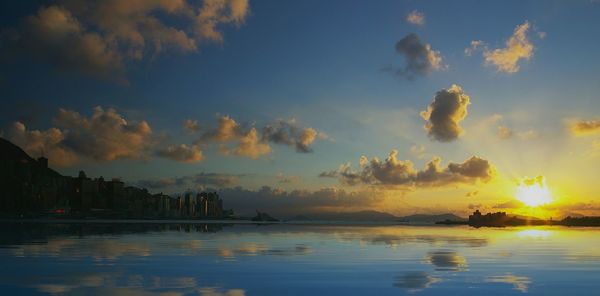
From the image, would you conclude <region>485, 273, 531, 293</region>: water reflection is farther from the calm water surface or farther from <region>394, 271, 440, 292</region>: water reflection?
<region>394, 271, 440, 292</region>: water reflection

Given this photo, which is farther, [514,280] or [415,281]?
[514,280]

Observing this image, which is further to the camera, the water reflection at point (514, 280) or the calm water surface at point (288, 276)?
the water reflection at point (514, 280)

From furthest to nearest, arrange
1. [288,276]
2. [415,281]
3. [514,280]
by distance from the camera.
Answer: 1. [288,276]
2. [514,280]
3. [415,281]

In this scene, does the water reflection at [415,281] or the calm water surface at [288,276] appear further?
the water reflection at [415,281]

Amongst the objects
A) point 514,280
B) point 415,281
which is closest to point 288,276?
point 415,281

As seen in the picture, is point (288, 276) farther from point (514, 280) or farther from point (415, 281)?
point (514, 280)

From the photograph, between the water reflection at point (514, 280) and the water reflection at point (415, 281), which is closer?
the water reflection at point (415, 281)

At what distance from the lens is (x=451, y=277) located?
116 ft

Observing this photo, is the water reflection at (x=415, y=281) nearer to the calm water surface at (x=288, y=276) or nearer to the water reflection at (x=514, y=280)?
the calm water surface at (x=288, y=276)

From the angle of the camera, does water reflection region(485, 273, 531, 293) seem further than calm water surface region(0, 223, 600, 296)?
Yes

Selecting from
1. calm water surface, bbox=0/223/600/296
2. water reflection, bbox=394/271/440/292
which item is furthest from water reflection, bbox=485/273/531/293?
water reflection, bbox=394/271/440/292

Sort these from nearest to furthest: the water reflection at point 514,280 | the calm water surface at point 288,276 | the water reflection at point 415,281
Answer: the calm water surface at point 288,276, the water reflection at point 415,281, the water reflection at point 514,280

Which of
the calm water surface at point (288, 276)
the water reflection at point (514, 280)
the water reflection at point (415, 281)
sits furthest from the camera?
the water reflection at point (514, 280)

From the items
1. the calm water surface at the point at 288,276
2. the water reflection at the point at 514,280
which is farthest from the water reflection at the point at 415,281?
the water reflection at the point at 514,280
